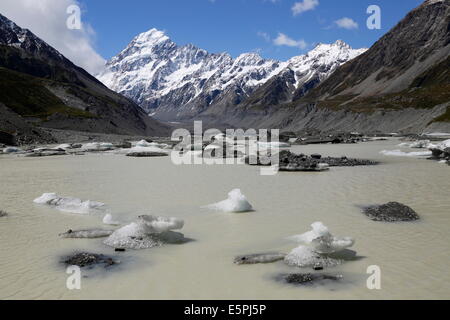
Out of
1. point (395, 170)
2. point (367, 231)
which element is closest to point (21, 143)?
point (395, 170)

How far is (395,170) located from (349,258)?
1948 cm

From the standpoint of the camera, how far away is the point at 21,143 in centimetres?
6312

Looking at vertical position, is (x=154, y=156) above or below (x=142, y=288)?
above

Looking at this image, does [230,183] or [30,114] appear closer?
[230,183]

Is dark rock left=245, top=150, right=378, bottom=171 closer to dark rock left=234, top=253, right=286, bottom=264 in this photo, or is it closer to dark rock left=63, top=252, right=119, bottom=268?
dark rock left=234, top=253, right=286, bottom=264

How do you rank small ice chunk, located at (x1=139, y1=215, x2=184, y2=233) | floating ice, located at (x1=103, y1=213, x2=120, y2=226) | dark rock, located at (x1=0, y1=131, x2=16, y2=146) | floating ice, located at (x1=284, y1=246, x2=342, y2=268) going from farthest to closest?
dark rock, located at (x1=0, y1=131, x2=16, y2=146), floating ice, located at (x1=103, y1=213, x2=120, y2=226), small ice chunk, located at (x1=139, y1=215, x2=184, y2=233), floating ice, located at (x1=284, y1=246, x2=342, y2=268)

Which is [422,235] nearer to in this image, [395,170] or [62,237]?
[62,237]

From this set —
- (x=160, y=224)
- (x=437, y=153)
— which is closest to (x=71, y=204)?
(x=160, y=224)

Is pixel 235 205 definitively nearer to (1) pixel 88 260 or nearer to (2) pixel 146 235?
(2) pixel 146 235

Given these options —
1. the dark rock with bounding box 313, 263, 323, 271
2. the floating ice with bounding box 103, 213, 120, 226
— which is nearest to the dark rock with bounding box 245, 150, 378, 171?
the floating ice with bounding box 103, 213, 120, 226

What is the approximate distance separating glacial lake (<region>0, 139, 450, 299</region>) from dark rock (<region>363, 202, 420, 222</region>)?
371mm

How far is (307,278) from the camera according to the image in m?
8.66

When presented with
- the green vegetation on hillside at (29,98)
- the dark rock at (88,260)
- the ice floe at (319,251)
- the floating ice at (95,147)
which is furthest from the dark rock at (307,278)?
the green vegetation on hillside at (29,98)

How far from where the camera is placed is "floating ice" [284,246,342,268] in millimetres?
9492
